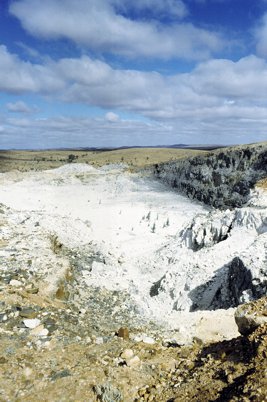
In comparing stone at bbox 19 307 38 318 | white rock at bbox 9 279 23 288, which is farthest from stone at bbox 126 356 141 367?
white rock at bbox 9 279 23 288

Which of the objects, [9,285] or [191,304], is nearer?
[9,285]

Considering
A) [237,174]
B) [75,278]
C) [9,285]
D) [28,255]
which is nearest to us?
[9,285]

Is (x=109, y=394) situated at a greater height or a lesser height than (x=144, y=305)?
greater

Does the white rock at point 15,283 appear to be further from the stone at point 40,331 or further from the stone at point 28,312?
the stone at point 40,331

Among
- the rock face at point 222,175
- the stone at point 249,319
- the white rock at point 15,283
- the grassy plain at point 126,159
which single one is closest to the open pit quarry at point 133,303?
the stone at point 249,319

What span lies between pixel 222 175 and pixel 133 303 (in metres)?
28.8

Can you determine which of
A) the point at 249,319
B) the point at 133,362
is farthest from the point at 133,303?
the point at 249,319

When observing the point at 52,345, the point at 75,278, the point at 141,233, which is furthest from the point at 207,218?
the point at 52,345

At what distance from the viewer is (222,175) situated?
42.2 m

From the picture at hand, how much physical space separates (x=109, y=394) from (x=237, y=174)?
118ft

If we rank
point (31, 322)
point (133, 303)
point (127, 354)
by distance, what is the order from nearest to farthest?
1. point (127, 354)
2. point (31, 322)
3. point (133, 303)

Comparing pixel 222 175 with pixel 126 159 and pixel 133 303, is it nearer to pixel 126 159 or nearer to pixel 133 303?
pixel 133 303

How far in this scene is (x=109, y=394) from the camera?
7445mm

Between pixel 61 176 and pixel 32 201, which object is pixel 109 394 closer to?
pixel 32 201
